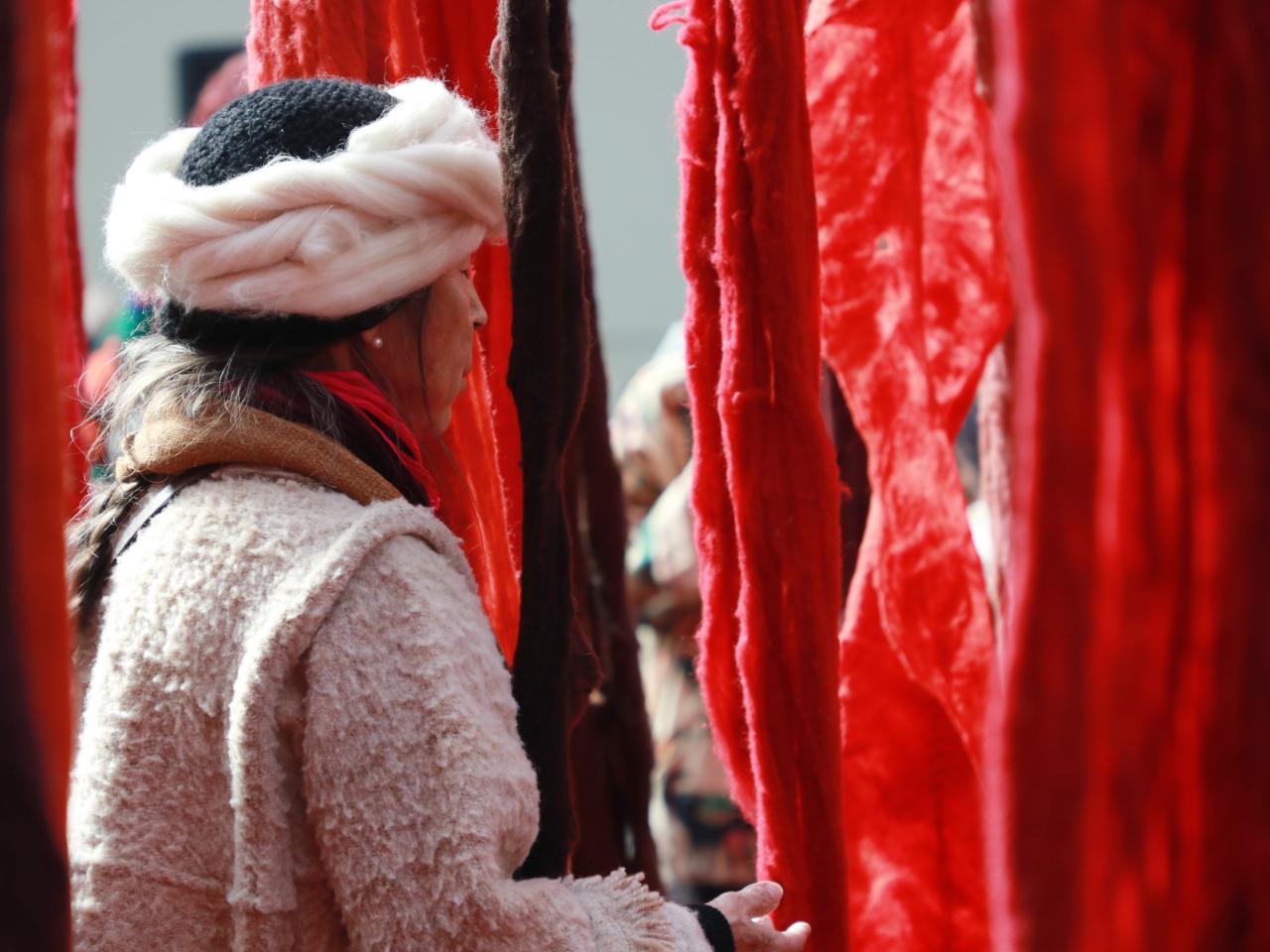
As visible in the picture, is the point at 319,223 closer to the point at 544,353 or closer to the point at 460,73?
the point at 544,353

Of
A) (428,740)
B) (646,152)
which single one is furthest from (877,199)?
(646,152)

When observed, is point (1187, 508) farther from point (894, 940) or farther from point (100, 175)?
point (100, 175)

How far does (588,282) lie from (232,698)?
21.8 inches

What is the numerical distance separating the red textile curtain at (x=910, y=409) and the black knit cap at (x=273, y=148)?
0.43 meters

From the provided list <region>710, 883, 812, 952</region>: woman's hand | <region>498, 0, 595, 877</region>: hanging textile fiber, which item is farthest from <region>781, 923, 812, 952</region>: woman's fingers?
<region>498, 0, 595, 877</region>: hanging textile fiber

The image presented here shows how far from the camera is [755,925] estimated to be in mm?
1049

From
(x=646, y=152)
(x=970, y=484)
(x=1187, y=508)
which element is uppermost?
(x=646, y=152)

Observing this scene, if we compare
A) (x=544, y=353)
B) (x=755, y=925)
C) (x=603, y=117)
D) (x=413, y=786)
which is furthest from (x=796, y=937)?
(x=603, y=117)

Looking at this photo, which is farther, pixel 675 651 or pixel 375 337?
pixel 675 651

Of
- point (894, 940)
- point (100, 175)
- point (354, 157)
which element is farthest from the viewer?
point (100, 175)

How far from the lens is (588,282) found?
1315mm

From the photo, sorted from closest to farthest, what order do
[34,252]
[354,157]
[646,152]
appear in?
[34,252], [354,157], [646,152]

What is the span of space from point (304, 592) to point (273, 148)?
0.35 meters

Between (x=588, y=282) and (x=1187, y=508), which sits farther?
(x=588, y=282)
